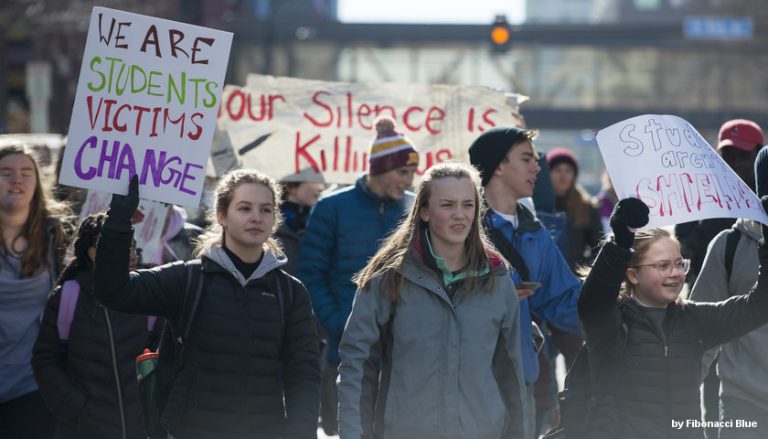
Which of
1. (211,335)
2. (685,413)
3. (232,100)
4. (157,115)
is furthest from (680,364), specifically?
(232,100)

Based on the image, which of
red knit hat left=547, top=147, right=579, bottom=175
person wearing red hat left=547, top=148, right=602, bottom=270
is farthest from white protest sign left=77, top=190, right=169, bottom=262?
red knit hat left=547, top=147, right=579, bottom=175

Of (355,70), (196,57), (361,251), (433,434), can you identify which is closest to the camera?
(433,434)

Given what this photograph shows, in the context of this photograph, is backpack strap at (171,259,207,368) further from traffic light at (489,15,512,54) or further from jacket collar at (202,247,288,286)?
traffic light at (489,15,512,54)

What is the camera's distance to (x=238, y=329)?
17.3 ft

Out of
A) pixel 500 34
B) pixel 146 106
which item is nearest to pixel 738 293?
pixel 146 106

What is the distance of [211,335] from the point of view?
5.26m

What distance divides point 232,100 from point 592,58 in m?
49.2

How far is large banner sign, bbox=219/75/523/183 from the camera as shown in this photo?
30.0ft

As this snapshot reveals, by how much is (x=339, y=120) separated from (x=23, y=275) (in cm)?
319

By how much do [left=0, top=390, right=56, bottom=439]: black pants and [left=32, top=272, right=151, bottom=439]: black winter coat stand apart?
0.41 meters

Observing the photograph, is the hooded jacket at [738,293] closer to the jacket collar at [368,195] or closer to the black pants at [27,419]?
the jacket collar at [368,195]

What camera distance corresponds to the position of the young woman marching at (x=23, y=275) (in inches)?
255

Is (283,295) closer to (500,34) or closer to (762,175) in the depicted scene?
(762,175)

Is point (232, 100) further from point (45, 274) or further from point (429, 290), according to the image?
point (429, 290)
